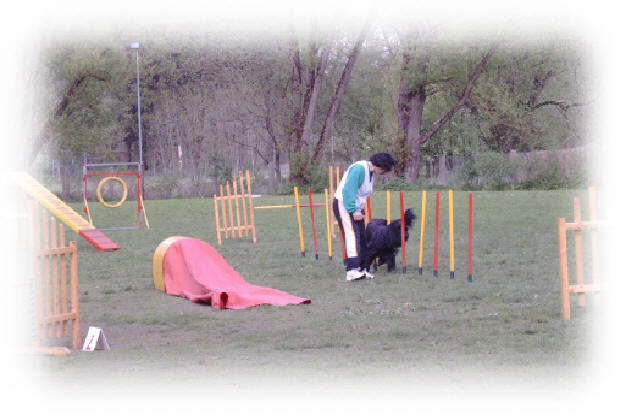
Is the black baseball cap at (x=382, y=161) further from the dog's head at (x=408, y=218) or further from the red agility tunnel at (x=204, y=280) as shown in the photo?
the red agility tunnel at (x=204, y=280)

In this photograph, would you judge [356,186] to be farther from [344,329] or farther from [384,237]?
[344,329]

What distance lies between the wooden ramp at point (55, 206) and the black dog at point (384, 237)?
153 inches

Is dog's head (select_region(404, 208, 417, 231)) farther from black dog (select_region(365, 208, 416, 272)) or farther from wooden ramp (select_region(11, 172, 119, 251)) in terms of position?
wooden ramp (select_region(11, 172, 119, 251))

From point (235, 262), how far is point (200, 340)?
21.1ft

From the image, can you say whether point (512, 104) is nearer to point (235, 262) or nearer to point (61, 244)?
point (235, 262)

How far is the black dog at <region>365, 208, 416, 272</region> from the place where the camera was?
11852 millimetres

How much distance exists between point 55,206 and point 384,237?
4.97 metres

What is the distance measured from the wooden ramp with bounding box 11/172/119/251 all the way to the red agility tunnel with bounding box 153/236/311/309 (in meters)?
1.30

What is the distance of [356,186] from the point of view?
36.9ft

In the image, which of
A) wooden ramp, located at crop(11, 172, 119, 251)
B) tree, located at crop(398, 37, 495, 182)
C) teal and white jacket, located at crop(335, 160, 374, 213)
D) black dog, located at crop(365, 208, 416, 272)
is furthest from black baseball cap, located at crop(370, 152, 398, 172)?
tree, located at crop(398, 37, 495, 182)

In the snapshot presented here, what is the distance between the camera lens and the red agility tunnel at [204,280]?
31.6ft

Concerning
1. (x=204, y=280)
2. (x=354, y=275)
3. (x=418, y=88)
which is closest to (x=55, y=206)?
(x=204, y=280)

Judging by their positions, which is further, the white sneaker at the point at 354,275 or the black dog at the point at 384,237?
the black dog at the point at 384,237

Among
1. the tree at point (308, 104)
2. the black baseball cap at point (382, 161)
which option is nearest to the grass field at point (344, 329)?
the black baseball cap at point (382, 161)
